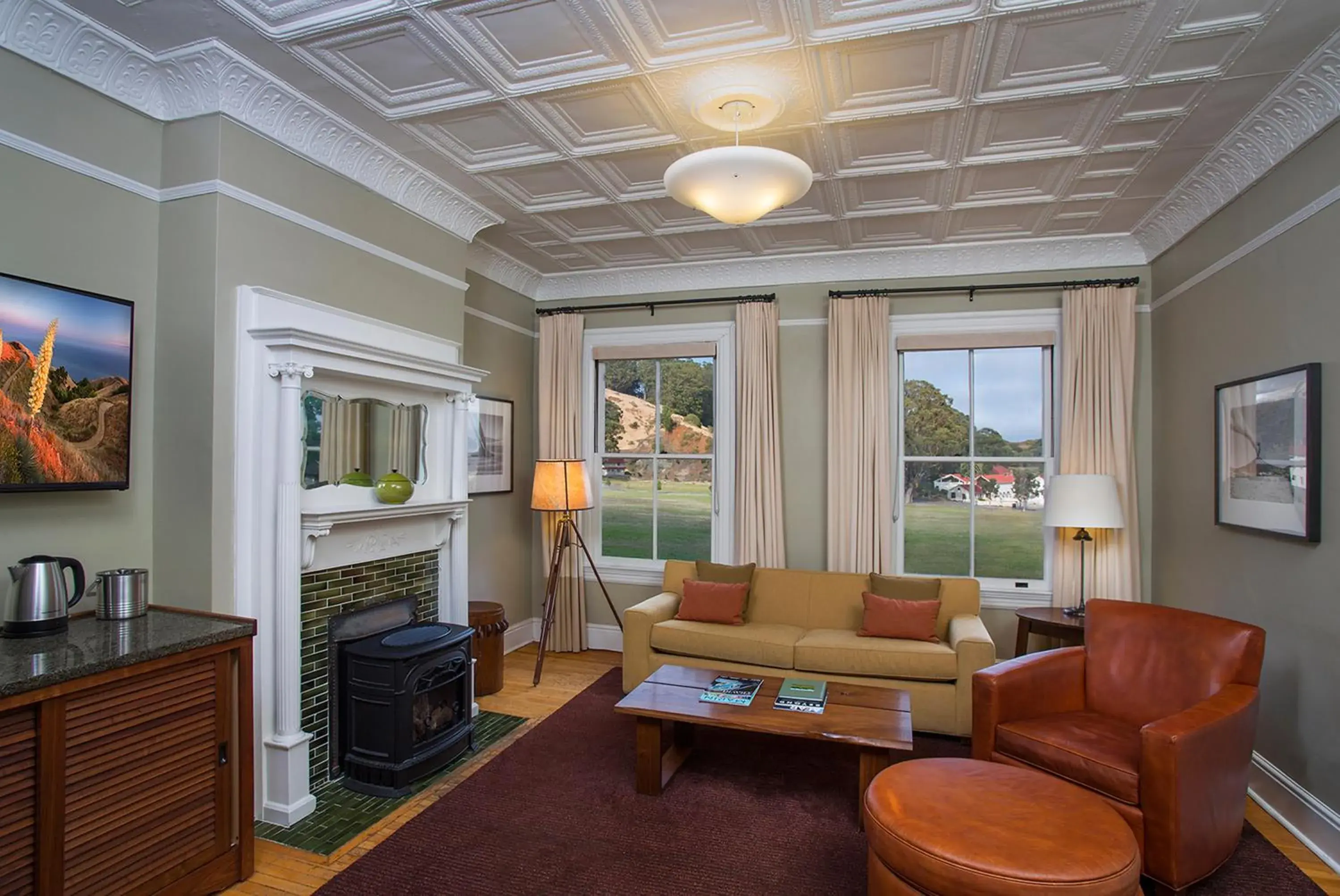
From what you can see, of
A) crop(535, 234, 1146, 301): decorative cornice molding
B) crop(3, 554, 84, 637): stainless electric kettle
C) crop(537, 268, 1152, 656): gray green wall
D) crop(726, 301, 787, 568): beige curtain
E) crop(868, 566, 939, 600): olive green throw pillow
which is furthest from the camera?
crop(726, 301, 787, 568): beige curtain

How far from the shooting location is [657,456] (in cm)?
565

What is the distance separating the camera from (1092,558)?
4.56 m

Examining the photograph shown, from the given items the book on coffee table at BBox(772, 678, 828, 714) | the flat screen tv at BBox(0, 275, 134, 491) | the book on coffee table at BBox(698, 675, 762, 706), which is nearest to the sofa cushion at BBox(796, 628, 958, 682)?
the book on coffee table at BBox(772, 678, 828, 714)

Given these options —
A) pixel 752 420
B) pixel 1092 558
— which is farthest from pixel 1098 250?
pixel 752 420

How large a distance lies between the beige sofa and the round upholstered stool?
1.24 meters

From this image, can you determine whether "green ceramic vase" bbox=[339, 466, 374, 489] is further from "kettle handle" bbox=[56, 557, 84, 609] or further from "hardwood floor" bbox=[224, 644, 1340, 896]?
"hardwood floor" bbox=[224, 644, 1340, 896]

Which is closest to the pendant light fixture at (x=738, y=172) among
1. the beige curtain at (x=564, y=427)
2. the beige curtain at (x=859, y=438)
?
the beige curtain at (x=859, y=438)

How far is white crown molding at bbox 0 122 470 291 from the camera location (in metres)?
2.46

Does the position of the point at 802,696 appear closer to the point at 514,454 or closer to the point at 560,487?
the point at 560,487

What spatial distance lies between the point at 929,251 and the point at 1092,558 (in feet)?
7.36

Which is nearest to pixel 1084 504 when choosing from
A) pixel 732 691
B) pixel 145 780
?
pixel 732 691

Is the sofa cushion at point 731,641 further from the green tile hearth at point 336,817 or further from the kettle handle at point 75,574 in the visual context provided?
the kettle handle at point 75,574

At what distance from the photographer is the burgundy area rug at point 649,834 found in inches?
99.9

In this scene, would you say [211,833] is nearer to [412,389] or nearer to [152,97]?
[412,389]
